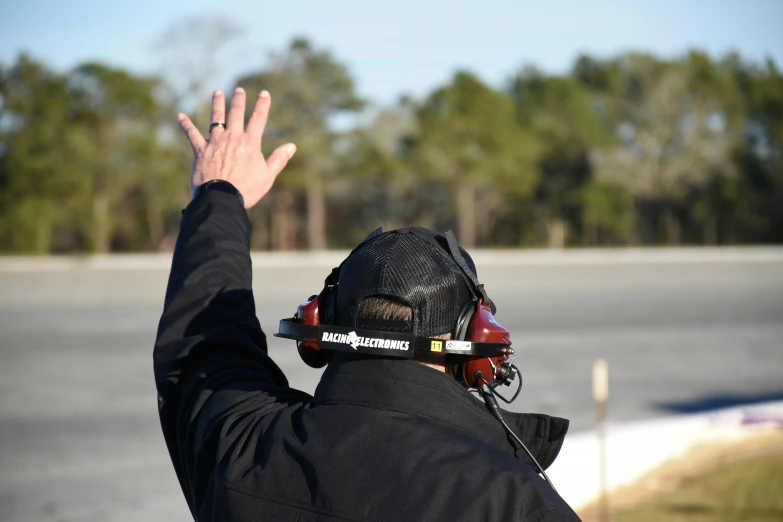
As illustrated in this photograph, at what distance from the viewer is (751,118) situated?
69500 millimetres

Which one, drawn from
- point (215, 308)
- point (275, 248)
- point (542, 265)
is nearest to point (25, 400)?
point (215, 308)

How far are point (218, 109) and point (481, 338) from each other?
88 cm

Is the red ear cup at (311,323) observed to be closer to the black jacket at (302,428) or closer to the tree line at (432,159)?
the black jacket at (302,428)

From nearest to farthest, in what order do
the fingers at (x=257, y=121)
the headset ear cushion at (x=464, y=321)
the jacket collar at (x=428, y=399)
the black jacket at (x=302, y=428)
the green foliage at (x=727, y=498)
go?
the black jacket at (x=302, y=428)
the jacket collar at (x=428, y=399)
the headset ear cushion at (x=464, y=321)
the fingers at (x=257, y=121)
the green foliage at (x=727, y=498)

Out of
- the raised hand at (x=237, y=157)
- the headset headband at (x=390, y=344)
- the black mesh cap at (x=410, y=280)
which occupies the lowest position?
the headset headband at (x=390, y=344)

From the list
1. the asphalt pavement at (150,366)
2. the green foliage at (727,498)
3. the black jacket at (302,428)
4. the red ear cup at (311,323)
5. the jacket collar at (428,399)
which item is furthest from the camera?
the asphalt pavement at (150,366)

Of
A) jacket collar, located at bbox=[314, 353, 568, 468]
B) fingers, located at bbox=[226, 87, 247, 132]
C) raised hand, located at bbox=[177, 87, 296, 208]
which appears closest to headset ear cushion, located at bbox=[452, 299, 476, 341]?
jacket collar, located at bbox=[314, 353, 568, 468]

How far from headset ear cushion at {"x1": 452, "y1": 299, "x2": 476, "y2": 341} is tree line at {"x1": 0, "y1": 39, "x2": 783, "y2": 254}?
153ft

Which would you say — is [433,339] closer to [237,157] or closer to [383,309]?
[383,309]

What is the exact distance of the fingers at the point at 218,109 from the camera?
80.4 inches

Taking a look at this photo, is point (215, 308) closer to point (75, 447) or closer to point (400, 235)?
point (400, 235)

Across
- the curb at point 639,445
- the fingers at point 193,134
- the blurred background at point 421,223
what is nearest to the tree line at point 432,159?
the blurred background at point 421,223

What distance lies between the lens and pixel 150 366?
12266 millimetres

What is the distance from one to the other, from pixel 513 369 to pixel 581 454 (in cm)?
377
